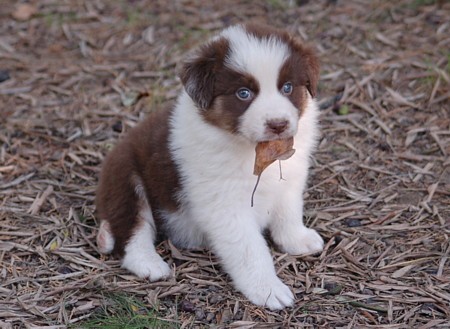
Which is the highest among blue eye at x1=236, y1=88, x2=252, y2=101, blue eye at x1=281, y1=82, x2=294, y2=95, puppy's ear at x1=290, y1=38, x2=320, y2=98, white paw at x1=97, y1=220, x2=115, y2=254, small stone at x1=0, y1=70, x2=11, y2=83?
puppy's ear at x1=290, y1=38, x2=320, y2=98

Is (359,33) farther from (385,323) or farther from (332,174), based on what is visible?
(385,323)

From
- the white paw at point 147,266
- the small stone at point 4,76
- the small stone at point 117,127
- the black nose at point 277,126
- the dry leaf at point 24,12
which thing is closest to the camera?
the black nose at point 277,126

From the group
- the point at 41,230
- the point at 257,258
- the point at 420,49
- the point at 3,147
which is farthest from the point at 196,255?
the point at 420,49

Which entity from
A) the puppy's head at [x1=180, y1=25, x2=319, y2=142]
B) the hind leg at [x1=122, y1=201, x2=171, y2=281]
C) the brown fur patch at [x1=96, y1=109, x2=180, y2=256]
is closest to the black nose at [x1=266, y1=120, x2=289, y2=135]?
the puppy's head at [x1=180, y1=25, x2=319, y2=142]

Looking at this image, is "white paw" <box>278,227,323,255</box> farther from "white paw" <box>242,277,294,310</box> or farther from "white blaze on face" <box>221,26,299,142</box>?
"white blaze on face" <box>221,26,299,142</box>

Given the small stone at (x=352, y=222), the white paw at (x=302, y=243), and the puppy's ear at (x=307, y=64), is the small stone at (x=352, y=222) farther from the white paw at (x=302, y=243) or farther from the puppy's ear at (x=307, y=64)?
the puppy's ear at (x=307, y=64)

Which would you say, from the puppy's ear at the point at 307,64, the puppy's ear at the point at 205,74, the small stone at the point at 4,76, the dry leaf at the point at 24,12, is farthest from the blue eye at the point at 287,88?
the dry leaf at the point at 24,12

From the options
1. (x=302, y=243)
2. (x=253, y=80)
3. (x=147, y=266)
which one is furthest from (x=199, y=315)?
(x=253, y=80)
